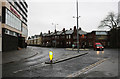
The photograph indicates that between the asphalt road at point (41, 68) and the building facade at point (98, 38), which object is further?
the building facade at point (98, 38)

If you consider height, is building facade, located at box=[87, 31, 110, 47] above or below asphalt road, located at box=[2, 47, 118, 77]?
above

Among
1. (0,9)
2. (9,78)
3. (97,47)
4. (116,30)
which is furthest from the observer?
(116,30)

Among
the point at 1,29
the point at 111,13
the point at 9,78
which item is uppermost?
the point at 111,13

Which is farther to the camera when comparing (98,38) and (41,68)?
(98,38)

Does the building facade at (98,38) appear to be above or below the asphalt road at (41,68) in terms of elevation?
above

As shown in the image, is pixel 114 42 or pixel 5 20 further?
pixel 114 42

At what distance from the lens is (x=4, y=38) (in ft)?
66.6

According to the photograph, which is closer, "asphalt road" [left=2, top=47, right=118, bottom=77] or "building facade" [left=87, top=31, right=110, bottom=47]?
"asphalt road" [left=2, top=47, right=118, bottom=77]

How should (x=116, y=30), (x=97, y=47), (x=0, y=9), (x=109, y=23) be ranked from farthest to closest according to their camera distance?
(x=109, y=23) → (x=116, y=30) → (x=97, y=47) → (x=0, y=9)

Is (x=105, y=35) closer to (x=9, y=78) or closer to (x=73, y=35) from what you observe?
(x=73, y=35)

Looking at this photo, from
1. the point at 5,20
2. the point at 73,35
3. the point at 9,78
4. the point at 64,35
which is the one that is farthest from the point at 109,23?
the point at 9,78

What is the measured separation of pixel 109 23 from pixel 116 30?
4935 millimetres

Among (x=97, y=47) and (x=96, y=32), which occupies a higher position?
(x=96, y=32)

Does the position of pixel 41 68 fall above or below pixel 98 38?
below
